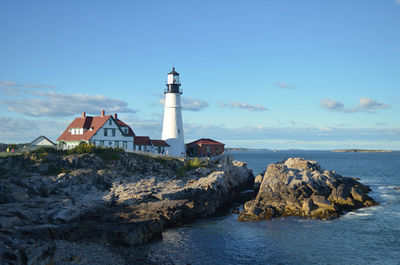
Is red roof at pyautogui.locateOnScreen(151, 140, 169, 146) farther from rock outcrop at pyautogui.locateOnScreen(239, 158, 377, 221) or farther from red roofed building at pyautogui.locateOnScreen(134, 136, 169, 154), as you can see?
rock outcrop at pyautogui.locateOnScreen(239, 158, 377, 221)

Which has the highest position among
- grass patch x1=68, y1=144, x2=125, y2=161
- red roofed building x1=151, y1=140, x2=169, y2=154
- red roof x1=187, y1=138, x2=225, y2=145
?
red roof x1=187, y1=138, x2=225, y2=145

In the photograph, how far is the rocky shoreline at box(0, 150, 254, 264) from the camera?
2073 cm

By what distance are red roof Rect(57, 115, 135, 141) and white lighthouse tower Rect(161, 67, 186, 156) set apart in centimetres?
631

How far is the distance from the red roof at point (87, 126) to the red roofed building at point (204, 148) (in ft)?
39.3

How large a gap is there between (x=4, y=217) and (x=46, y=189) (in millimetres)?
10204

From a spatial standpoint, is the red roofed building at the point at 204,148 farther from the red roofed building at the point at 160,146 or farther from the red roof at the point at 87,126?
the red roof at the point at 87,126

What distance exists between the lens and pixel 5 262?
13.4 meters

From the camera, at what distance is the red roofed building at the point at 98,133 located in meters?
49.8

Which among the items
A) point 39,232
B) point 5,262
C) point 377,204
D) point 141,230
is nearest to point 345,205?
point 377,204

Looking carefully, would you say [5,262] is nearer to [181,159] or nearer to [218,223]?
[218,223]

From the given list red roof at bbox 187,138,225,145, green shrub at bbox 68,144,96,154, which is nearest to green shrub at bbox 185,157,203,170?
red roof at bbox 187,138,225,145

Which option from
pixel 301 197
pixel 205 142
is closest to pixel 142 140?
pixel 205 142

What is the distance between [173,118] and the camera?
56.3 meters

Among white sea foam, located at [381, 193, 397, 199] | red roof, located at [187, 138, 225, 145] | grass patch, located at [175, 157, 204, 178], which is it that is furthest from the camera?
red roof, located at [187, 138, 225, 145]
